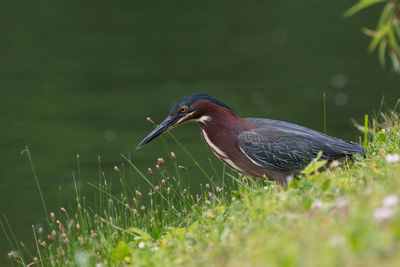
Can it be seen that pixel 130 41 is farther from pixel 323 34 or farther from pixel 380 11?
pixel 380 11

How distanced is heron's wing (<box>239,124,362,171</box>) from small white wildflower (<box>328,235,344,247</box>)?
2.64 m

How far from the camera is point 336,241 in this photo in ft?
10.6

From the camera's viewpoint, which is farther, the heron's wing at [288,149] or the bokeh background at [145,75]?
the bokeh background at [145,75]

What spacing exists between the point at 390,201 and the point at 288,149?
266cm

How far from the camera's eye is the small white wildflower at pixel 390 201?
3.34 metres

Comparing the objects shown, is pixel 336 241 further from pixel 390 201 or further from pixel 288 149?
pixel 288 149

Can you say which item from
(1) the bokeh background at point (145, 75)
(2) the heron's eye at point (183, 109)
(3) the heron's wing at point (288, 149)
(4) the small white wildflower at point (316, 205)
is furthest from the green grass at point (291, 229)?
(1) the bokeh background at point (145, 75)

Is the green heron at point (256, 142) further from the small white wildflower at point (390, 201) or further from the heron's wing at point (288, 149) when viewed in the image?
the small white wildflower at point (390, 201)

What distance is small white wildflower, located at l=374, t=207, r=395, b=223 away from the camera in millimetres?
3222

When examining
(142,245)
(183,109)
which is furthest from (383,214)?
(183,109)

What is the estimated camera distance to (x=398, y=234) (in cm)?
317

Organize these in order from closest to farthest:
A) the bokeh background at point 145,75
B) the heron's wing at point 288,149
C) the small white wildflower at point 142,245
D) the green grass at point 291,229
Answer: the green grass at point 291,229
the small white wildflower at point 142,245
the heron's wing at point 288,149
the bokeh background at point 145,75

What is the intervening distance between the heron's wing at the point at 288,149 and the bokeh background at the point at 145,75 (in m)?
4.57

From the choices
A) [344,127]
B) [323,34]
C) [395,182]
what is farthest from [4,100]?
[395,182]
